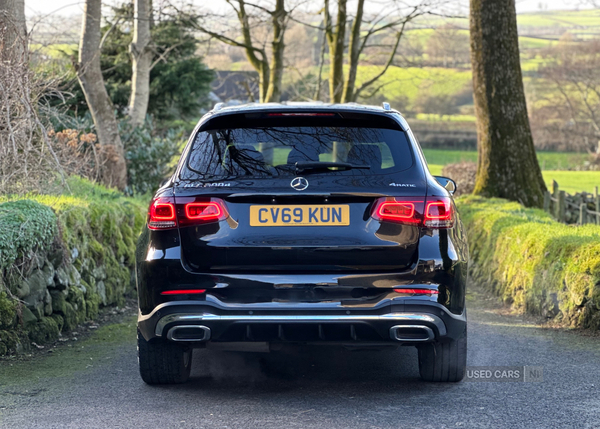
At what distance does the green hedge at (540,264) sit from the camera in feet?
22.8

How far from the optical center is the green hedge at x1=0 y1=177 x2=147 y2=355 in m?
6.20

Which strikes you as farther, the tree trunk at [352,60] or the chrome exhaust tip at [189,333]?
the tree trunk at [352,60]

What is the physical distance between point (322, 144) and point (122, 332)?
131 inches

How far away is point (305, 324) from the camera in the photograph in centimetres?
450

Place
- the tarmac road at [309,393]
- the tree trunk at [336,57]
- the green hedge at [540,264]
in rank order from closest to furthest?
the tarmac road at [309,393]
the green hedge at [540,264]
the tree trunk at [336,57]

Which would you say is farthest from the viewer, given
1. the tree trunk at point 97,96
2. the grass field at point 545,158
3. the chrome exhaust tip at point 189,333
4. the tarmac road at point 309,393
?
the grass field at point 545,158

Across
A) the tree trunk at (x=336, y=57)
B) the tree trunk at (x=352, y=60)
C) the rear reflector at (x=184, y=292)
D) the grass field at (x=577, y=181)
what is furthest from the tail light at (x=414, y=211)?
the tree trunk at (x=352, y=60)

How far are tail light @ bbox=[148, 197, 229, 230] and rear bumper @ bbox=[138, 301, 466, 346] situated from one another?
1.55ft

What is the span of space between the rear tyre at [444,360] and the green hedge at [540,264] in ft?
7.24

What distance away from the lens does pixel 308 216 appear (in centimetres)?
454

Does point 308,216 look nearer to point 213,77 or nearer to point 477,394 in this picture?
point 477,394

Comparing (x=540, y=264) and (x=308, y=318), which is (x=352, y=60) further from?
(x=308, y=318)

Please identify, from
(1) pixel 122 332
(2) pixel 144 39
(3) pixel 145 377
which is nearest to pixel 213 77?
(2) pixel 144 39

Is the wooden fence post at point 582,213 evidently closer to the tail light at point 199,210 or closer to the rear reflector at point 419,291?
the rear reflector at point 419,291
